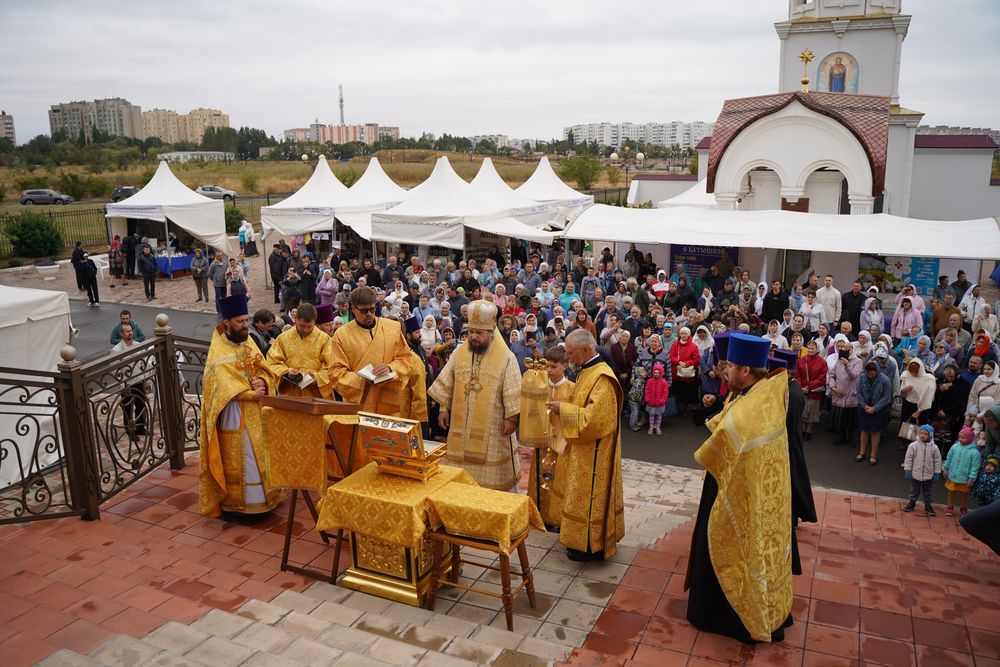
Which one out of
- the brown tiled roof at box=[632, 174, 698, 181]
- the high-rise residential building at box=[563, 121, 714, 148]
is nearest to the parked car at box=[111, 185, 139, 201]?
the brown tiled roof at box=[632, 174, 698, 181]

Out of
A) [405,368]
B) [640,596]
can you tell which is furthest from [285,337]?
[640,596]

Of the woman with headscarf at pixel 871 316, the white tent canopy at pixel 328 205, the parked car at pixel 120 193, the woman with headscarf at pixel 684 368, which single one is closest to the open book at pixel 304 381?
the woman with headscarf at pixel 684 368

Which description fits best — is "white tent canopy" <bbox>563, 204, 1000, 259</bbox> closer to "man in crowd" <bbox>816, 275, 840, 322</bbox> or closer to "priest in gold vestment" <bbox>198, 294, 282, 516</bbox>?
"man in crowd" <bbox>816, 275, 840, 322</bbox>

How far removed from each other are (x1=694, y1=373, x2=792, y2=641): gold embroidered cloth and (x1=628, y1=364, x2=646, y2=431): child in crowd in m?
5.37

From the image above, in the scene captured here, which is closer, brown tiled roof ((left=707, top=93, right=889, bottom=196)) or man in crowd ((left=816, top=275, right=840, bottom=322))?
man in crowd ((left=816, top=275, right=840, bottom=322))

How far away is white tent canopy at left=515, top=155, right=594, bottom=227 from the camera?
23203 mm

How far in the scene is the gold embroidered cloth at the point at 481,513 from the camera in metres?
4.11

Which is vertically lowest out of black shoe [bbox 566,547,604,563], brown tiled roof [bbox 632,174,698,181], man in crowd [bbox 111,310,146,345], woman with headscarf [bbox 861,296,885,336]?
black shoe [bbox 566,547,604,563]

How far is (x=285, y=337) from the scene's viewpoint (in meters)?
6.08

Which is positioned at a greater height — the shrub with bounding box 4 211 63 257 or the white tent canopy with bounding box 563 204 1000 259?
the white tent canopy with bounding box 563 204 1000 259

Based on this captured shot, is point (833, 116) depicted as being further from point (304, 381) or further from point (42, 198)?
point (42, 198)

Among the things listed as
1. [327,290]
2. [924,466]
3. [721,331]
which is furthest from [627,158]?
[924,466]

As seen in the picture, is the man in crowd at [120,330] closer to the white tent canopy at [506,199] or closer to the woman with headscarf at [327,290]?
the woman with headscarf at [327,290]

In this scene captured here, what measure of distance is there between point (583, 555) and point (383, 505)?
1.58 meters
